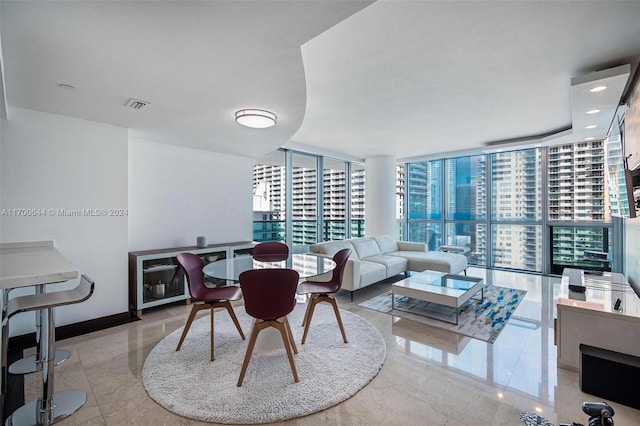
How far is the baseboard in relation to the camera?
277 cm

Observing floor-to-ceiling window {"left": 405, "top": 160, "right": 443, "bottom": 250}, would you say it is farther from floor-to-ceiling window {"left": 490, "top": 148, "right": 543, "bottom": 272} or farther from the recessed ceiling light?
the recessed ceiling light

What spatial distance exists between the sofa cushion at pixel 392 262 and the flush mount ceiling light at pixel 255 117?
304 cm

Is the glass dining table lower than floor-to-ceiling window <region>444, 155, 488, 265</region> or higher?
lower

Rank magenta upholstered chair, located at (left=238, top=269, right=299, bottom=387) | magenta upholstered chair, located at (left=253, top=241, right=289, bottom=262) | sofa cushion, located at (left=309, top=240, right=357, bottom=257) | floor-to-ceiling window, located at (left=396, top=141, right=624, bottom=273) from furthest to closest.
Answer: floor-to-ceiling window, located at (left=396, top=141, right=624, bottom=273), sofa cushion, located at (left=309, top=240, right=357, bottom=257), magenta upholstered chair, located at (left=253, top=241, right=289, bottom=262), magenta upholstered chair, located at (left=238, top=269, right=299, bottom=387)

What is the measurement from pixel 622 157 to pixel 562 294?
5.02ft

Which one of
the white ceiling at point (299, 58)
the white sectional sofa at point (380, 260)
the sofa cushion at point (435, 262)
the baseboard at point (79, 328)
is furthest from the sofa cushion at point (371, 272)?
the baseboard at point (79, 328)

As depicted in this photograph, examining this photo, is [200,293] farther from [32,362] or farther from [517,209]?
[517,209]

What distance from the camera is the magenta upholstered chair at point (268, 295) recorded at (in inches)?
82.0

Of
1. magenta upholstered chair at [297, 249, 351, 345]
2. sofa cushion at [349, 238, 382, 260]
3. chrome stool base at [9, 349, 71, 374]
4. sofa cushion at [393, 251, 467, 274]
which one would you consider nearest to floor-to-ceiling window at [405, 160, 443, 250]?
sofa cushion at [393, 251, 467, 274]

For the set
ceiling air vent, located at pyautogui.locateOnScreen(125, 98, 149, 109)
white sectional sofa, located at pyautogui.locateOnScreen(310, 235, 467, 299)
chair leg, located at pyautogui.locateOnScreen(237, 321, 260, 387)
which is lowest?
chair leg, located at pyautogui.locateOnScreen(237, 321, 260, 387)

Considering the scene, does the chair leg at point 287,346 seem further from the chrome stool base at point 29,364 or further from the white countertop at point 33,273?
the chrome stool base at point 29,364

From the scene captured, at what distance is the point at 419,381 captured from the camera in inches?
87.3

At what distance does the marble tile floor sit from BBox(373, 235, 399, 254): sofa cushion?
2.57 meters

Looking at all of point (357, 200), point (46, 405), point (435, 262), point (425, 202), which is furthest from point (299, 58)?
point (425, 202)
